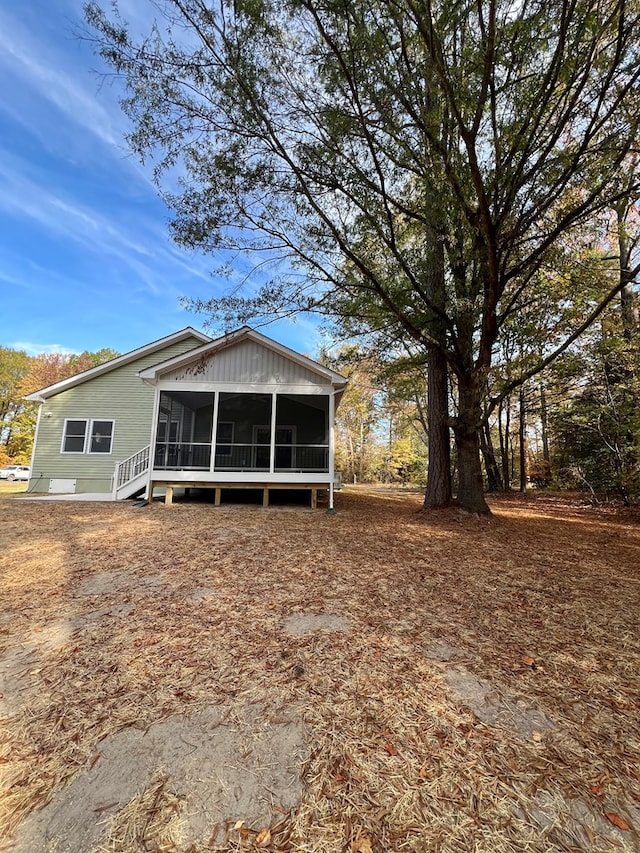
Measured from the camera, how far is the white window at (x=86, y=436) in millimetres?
13266

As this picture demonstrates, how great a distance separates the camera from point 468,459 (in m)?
8.21

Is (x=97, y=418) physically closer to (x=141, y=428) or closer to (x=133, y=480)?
(x=141, y=428)

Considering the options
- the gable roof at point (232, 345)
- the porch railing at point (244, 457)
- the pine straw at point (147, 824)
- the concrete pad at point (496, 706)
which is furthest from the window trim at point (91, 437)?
→ the concrete pad at point (496, 706)

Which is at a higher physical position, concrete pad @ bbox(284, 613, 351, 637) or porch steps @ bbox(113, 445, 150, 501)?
porch steps @ bbox(113, 445, 150, 501)

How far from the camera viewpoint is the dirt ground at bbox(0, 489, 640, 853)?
144cm

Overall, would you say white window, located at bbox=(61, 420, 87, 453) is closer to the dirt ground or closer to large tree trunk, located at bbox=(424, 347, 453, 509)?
the dirt ground

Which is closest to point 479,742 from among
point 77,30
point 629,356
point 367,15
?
point 367,15

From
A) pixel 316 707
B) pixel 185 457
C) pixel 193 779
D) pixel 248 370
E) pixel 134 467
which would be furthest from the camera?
pixel 185 457

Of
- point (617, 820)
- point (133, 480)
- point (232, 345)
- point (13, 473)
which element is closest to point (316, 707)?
point (617, 820)

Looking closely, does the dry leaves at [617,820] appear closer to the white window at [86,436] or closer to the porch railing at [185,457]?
the porch railing at [185,457]

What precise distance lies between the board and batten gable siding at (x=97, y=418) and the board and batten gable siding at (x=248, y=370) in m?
4.03

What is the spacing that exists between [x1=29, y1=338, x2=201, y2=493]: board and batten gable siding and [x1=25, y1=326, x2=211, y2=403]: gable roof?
154mm

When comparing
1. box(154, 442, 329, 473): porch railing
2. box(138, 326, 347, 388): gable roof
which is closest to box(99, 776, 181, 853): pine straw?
box(154, 442, 329, 473): porch railing

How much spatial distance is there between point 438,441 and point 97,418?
1182 centimetres
